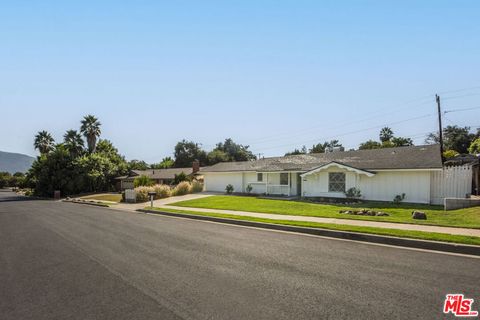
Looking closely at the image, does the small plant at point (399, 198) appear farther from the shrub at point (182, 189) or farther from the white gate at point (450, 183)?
the shrub at point (182, 189)

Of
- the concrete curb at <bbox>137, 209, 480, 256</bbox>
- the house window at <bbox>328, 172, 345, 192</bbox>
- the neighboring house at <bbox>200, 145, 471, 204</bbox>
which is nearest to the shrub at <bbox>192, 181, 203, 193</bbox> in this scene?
the neighboring house at <bbox>200, 145, 471, 204</bbox>

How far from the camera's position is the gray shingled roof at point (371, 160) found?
22.7 m

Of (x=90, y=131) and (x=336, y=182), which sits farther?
(x=90, y=131)

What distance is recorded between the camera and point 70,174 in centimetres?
5028

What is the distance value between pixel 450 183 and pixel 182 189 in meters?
24.8

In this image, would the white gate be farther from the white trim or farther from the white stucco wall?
the white trim

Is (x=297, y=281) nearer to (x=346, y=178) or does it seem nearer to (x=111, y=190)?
(x=346, y=178)

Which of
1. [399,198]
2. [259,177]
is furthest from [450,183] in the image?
[259,177]

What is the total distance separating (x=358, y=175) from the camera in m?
24.9

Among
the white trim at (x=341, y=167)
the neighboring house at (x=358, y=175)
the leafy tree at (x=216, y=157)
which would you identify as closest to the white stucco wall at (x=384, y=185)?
the neighboring house at (x=358, y=175)

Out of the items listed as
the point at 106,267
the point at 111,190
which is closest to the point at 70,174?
the point at 111,190

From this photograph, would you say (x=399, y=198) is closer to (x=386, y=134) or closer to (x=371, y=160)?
(x=371, y=160)

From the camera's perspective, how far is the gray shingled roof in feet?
74.6

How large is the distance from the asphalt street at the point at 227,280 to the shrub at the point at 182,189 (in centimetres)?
2466
